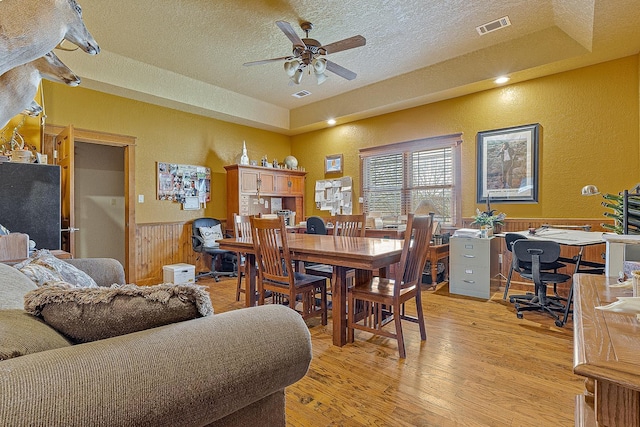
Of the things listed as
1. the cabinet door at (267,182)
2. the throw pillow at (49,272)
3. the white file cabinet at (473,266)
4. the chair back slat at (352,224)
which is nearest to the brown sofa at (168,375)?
the throw pillow at (49,272)

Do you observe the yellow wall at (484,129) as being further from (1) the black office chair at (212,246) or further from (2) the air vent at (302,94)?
(2) the air vent at (302,94)

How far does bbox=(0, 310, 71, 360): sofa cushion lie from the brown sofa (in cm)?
5

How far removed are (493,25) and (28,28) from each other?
13.2 feet

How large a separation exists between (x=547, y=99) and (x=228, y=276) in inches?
199

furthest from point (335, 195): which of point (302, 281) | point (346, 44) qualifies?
point (302, 281)

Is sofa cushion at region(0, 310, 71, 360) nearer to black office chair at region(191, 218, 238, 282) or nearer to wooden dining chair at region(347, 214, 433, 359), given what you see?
wooden dining chair at region(347, 214, 433, 359)

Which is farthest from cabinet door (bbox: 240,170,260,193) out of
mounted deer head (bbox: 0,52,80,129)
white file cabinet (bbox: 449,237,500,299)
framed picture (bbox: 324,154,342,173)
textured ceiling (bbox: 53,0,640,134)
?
mounted deer head (bbox: 0,52,80,129)

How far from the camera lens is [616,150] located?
11.7ft

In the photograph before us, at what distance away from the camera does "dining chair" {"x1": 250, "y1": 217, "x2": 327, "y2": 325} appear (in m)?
2.63

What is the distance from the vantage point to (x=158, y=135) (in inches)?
193

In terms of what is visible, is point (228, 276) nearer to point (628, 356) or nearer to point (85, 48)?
point (85, 48)

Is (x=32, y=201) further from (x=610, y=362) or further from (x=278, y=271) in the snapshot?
(x=610, y=362)

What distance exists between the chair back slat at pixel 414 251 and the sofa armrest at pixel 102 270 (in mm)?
1989

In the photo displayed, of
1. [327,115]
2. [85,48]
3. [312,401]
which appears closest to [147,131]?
[327,115]
